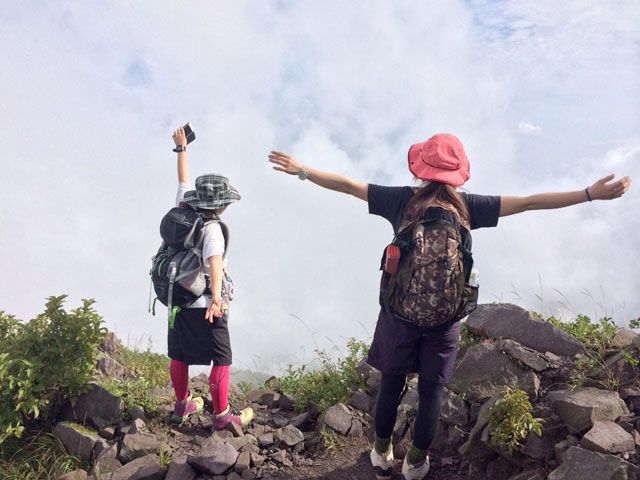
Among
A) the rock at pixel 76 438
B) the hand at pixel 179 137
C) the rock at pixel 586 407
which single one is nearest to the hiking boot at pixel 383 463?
the rock at pixel 586 407

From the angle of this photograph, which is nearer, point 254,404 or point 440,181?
point 440,181

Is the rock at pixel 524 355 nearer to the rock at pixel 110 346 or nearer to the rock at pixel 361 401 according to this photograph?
the rock at pixel 361 401

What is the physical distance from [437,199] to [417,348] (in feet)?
4.04

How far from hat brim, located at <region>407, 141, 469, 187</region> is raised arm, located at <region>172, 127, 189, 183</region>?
300cm

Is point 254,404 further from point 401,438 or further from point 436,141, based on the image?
point 436,141

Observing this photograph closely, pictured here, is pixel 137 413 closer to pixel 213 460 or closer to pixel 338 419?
pixel 213 460

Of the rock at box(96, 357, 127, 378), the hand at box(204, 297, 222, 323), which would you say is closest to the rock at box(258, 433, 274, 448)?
the hand at box(204, 297, 222, 323)

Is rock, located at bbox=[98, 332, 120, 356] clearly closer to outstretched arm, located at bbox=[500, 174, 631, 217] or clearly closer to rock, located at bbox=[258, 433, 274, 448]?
rock, located at bbox=[258, 433, 274, 448]

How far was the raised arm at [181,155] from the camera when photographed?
22.2ft

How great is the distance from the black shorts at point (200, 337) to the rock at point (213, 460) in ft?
2.96

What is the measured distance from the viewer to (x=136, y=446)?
643 centimetres

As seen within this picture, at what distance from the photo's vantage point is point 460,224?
461 centimetres

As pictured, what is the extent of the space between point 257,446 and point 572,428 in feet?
10.7

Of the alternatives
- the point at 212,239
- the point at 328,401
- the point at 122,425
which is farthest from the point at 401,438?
the point at 122,425
